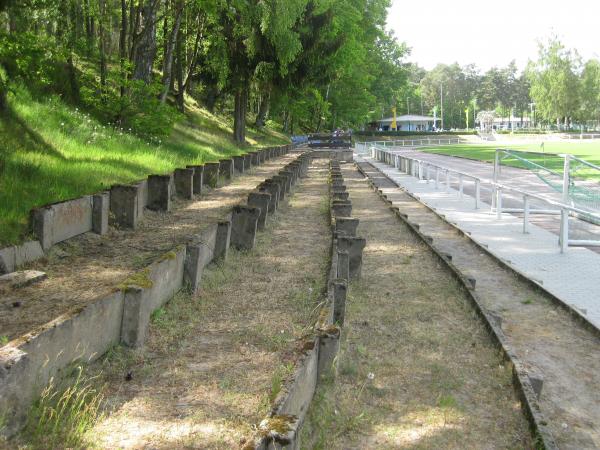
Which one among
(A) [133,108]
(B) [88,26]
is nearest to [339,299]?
(A) [133,108]

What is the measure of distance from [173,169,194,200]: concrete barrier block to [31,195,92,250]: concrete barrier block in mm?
4668

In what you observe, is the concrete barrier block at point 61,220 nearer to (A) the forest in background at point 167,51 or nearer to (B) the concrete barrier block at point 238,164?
(A) the forest in background at point 167,51

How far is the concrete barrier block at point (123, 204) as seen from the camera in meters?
9.12

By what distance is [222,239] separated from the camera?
7.89m

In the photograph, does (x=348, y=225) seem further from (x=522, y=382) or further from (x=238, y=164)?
(x=238, y=164)

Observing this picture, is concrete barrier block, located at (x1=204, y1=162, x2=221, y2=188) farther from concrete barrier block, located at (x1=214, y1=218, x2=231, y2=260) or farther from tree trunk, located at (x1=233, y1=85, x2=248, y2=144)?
tree trunk, located at (x1=233, y1=85, x2=248, y2=144)

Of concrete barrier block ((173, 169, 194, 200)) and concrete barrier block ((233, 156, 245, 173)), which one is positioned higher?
concrete barrier block ((233, 156, 245, 173))

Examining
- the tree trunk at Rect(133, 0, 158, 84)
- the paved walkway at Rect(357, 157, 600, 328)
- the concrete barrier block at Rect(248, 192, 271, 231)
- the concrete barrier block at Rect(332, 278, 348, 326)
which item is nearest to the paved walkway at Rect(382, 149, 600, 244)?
the paved walkway at Rect(357, 157, 600, 328)

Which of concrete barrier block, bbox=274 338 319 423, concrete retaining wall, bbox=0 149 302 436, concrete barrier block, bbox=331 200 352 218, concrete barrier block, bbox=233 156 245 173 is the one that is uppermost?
concrete barrier block, bbox=233 156 245 173

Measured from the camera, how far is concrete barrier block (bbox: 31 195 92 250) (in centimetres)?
708

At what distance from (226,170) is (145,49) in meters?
6.27

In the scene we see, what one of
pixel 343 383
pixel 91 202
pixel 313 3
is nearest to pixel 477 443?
pixel 343 383

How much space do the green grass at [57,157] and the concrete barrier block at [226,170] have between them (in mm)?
717

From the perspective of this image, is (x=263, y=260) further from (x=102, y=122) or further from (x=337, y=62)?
(x=337, y=62)
